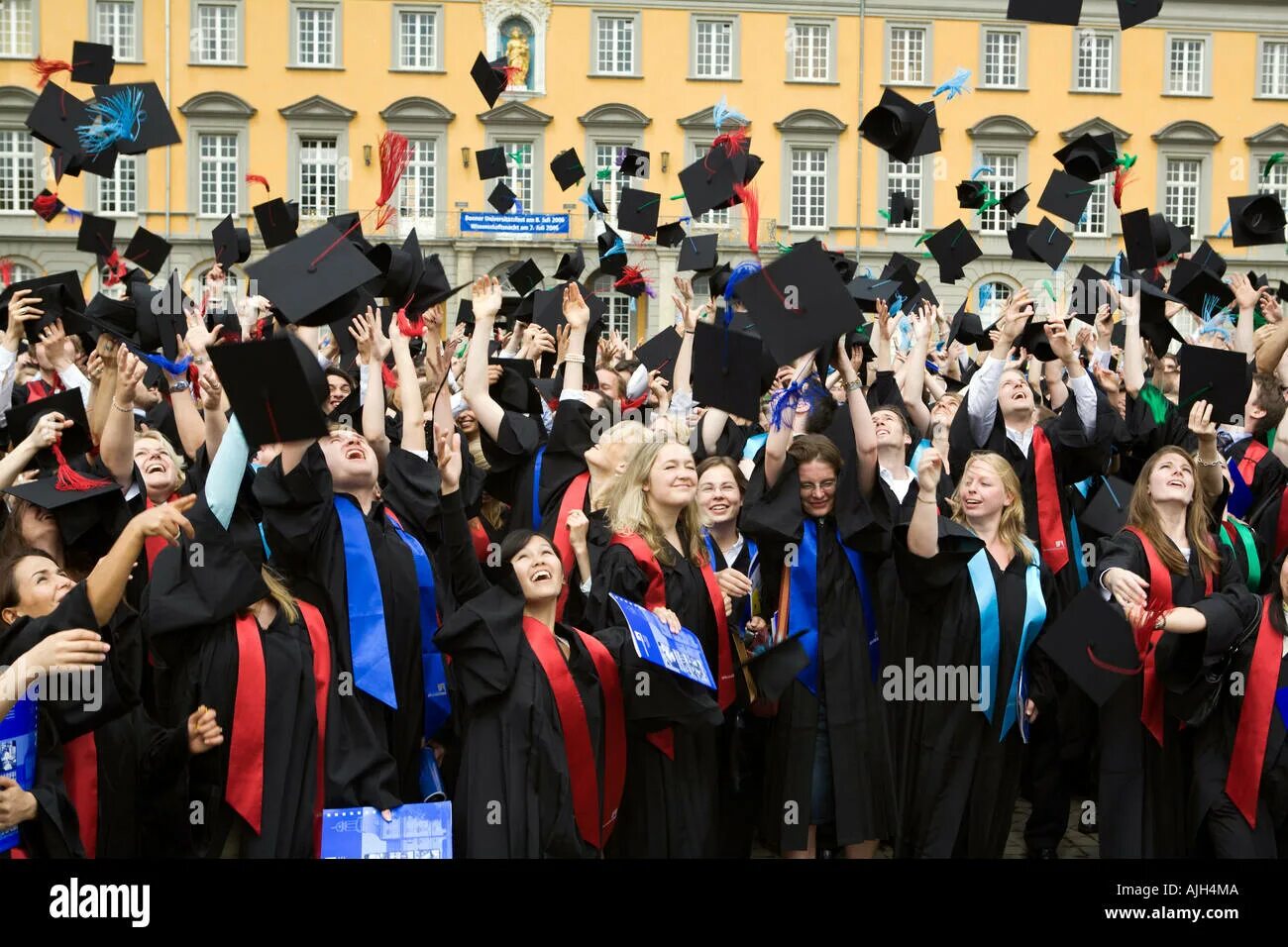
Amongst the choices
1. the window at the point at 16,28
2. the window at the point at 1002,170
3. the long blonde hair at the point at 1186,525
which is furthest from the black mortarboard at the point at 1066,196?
the window at the point at 16,28

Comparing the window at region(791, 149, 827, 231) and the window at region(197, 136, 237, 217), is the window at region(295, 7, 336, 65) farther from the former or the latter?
the window at region(791, 149, 827, 231)

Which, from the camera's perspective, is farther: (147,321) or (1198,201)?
(1198,201)

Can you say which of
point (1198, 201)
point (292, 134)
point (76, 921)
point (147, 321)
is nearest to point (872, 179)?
point (1198, 201)

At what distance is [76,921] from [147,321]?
317 cm

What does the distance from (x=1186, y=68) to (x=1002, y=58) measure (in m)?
5.11

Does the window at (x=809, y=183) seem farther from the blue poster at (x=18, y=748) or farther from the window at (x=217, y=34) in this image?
the blue poster at (x=18, y=748)

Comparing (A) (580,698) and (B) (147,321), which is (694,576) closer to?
(A) (580,698)

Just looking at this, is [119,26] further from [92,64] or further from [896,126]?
[896,126]

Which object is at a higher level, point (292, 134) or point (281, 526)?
point (292, 134)

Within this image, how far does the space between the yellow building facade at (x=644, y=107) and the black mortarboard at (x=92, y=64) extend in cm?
2667

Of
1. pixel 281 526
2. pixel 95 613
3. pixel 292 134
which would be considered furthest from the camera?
pixel 292 134

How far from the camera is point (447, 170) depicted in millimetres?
36875

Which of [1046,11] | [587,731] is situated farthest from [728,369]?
[1046,11]

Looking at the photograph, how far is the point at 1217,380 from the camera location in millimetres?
5770
